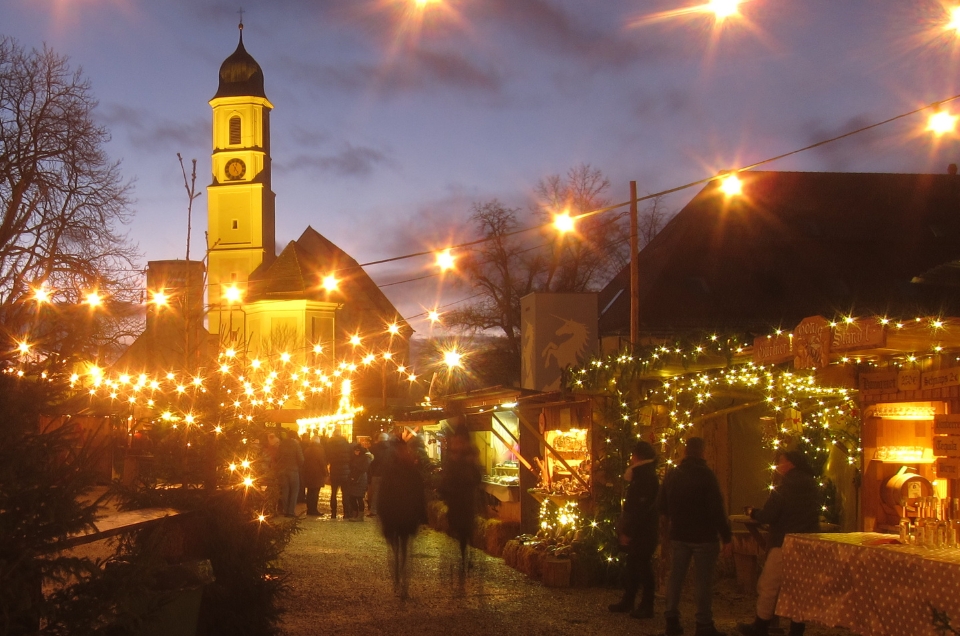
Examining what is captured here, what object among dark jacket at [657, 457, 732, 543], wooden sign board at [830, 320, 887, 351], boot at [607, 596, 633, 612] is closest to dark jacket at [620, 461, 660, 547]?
boot at [607, 596, 633, 612]

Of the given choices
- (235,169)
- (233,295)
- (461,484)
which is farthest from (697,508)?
(235,169)

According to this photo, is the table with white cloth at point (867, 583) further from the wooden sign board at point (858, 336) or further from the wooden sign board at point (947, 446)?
the wooden sign board at point (858, 336)

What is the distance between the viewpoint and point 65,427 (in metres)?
4.88

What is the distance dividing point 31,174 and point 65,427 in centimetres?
2046

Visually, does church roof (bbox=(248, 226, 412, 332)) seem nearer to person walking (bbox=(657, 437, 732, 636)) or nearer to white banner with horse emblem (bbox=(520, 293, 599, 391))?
white banner with horse emblem (bbox=(520, 293, 599, 391))

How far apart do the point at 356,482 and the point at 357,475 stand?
14 centimetres

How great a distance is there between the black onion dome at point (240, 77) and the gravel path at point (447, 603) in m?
53.9

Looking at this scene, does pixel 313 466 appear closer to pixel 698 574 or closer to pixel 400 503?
pixel 400 503

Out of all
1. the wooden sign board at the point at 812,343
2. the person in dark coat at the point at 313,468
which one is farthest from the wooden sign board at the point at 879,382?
the person in dark coat at the point at 313,468

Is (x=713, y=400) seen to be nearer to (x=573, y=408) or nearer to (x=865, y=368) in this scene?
(x=573, y=408)

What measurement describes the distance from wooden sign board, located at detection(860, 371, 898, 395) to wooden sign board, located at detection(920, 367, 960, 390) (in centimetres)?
59

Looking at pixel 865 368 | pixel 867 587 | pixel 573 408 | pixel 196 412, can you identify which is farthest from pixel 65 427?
pixel 573 408

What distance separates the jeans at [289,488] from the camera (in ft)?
63.4

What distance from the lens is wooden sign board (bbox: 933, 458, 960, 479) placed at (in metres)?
8.46
